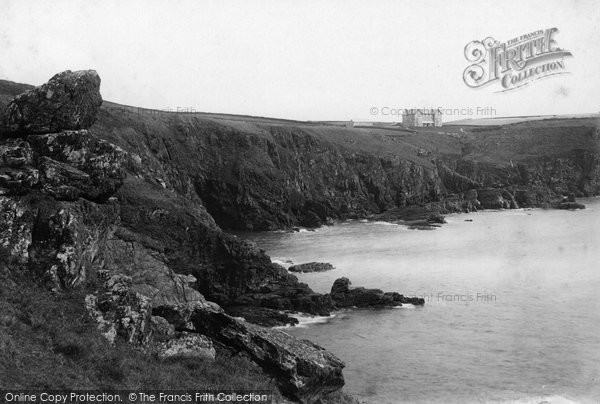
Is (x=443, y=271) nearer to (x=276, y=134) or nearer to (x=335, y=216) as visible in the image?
(x=335, y=216)

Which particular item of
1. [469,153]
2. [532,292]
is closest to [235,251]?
[532,292]

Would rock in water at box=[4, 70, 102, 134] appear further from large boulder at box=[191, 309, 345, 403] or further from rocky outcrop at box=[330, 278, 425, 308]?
rocky outcrop at box=[330, 278, 425, 308]

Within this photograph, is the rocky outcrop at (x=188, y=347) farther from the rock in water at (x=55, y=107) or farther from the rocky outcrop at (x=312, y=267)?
the rocky outcrop at (x=312, y=267)

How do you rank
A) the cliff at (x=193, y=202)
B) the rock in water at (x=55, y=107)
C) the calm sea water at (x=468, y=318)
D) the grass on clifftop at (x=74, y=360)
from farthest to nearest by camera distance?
1. the calm sea water at (x=468, y=318)
2. the rock in water at (x=55, y=107)
3. the cliff at (x=193, y=202)
4. the grass on clifftop at (x=74, y=360)

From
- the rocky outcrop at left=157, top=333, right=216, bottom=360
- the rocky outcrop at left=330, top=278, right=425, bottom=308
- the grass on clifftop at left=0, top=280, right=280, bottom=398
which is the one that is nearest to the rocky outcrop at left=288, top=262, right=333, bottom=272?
the rocky outcrop at left=330, top=278, right=425, bottom=308

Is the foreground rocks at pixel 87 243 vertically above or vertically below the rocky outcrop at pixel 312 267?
above

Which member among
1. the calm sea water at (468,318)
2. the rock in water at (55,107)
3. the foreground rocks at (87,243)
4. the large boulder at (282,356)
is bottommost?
the calm sea water at (468,318)

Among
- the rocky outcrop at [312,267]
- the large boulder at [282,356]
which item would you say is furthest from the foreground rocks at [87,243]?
the rocky outcrop at [312,267]

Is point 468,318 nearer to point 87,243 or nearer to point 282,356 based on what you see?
point 282,356
